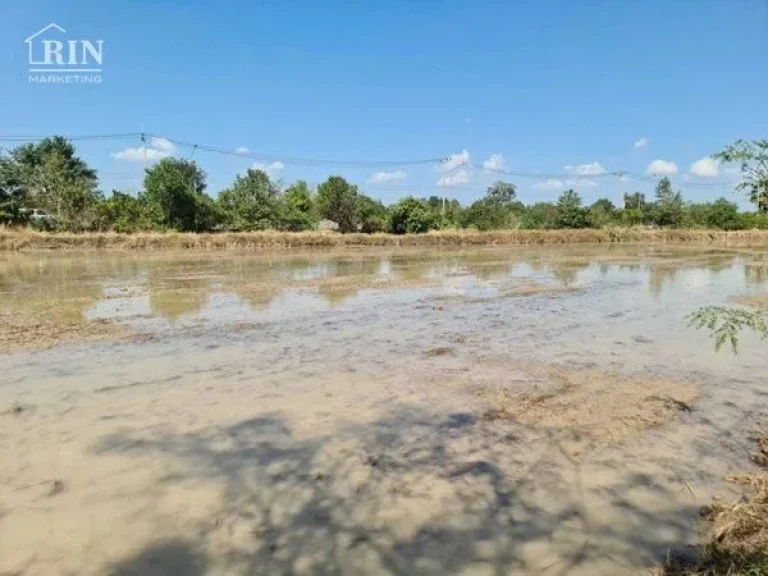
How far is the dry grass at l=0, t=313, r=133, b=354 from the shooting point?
8266 mm

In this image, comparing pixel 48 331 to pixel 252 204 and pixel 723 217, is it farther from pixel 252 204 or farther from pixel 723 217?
pixel 723 217

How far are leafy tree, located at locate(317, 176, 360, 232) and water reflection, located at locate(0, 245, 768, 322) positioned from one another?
82.4ft

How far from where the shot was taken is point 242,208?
44.2 metres

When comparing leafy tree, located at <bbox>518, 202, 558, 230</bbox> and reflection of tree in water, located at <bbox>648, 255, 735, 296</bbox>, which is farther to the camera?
leafy tree, located at <bbox>518, 202, 558, 230</bbox>

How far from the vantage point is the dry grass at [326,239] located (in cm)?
3497

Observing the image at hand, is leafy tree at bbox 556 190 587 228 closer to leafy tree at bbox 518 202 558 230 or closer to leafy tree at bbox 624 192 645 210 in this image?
leafy tree at bbox 518 202 558 230

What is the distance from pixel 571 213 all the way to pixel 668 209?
47.6 feet

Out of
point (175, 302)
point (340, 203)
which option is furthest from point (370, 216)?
point (175, 302)

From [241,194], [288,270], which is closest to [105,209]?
[241,194]

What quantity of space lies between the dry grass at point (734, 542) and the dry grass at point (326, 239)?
117ft

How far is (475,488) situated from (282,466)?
4.77ft

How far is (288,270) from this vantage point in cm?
2155

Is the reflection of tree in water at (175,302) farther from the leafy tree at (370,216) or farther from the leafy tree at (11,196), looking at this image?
the leafy tree at (370,216)

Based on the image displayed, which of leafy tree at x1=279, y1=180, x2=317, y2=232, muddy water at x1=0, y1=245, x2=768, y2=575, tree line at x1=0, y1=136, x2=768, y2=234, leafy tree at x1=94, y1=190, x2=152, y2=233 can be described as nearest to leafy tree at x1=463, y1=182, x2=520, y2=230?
tree line at x1=0, y1=136, x2=768, y2=234
